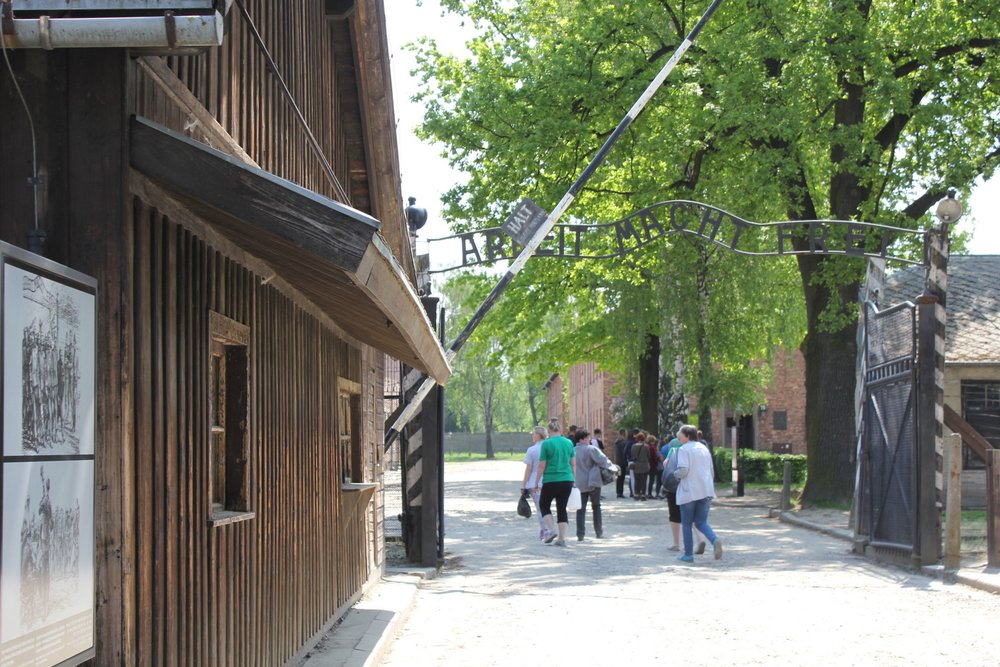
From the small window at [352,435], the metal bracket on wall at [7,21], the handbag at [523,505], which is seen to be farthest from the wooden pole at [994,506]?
the metal bracket on wall at [7,21]

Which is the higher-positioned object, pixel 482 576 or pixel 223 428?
pixel 223 428

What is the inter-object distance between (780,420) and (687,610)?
4268 centimetres

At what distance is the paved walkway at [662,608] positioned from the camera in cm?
903

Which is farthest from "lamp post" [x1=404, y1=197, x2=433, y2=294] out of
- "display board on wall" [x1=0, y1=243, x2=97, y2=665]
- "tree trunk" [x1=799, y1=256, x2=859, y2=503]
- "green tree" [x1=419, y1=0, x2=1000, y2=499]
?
"display board on wall" [x1=0, y1=243, x2=97, y2=665]

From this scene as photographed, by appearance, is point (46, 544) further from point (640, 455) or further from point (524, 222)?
point (640, 455)

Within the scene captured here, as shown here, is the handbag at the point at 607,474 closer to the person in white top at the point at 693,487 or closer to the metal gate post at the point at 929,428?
the person in white top at the point at 693,487

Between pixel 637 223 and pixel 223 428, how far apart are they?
20962mm

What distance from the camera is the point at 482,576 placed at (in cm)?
1438

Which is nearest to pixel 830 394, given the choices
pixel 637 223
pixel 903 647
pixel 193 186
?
pixel 637 223

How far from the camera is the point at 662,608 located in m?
11.3

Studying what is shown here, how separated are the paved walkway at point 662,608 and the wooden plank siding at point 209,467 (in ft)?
3.11

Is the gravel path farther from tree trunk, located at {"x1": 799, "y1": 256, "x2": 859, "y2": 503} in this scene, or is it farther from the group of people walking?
tree trunk, located at {"x1": 799, "y1": 256, "x2": 859, "y2": 503}

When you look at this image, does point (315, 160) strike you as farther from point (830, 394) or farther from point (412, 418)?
point (830, 394)

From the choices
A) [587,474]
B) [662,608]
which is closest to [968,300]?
[587,474]
